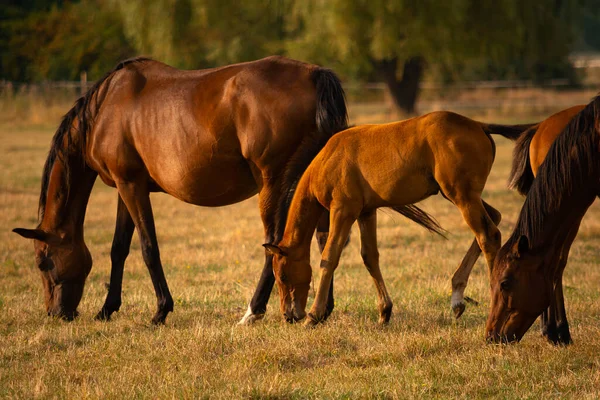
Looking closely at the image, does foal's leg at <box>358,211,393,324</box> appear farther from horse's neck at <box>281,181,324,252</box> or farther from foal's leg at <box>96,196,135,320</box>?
foal's leg at <box>96,196,135,320</box>

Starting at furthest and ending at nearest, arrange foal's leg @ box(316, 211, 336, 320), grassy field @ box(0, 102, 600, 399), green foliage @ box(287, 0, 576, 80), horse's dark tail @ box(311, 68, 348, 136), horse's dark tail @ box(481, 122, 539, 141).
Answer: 1. green foliage @ box(287, 0, 576, 80)
2. foal's leg @ box(316, 211, 336, 320)
3. horse's dark tail @ box(311, 68, 348, 136)
4. horse's dark tail @ box(481, 122, 539, 141)
5. grassy field @ box(0, 102, 600, 399)

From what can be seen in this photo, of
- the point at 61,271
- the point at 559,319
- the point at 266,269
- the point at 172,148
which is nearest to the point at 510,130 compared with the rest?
the point at 559,319

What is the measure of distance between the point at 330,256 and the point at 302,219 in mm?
349

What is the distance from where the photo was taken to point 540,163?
5812 mm

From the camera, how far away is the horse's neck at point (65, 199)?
7.03m

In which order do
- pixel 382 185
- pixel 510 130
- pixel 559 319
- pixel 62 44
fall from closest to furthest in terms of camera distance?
pixel 559 319 → pixel 382 185 → pixel 510 130 → pixel 62 44

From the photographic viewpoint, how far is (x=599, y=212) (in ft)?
41.1

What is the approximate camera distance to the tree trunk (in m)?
29.5

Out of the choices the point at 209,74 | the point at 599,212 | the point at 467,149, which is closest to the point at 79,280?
the point at 209,74

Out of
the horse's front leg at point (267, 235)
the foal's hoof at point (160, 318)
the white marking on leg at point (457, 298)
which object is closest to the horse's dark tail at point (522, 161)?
the white marking on leg at point (457, 298)

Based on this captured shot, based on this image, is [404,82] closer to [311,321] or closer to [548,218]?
[311,321]

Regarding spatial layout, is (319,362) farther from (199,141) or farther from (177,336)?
(199,141)

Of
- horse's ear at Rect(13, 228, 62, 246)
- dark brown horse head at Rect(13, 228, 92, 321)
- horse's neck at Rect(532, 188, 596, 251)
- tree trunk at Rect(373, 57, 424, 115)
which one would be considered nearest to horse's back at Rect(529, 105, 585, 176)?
horse's neck at Rect(532, 188, 596, 251)

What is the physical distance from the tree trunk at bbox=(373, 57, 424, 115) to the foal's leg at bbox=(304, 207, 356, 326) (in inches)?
935
